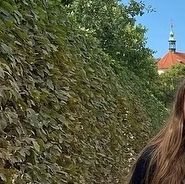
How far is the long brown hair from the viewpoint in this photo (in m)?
2.24

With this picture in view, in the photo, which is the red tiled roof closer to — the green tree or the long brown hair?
the green tree

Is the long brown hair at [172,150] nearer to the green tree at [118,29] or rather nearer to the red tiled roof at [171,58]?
the green tree at [118,29]

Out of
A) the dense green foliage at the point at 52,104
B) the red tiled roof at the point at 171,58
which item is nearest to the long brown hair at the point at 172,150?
the dense green foliage at the point at 52,104

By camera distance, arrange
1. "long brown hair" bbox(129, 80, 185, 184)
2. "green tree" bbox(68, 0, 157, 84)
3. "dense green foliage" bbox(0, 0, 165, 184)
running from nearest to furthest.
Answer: "long brown hair" bbox(129, 80, 185, 184), "dense green foliage" bbox(0, 0, 165, 184), "green tree" bbox(68, 0, 157, 84)

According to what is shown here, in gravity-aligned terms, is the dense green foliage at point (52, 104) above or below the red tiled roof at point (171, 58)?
below

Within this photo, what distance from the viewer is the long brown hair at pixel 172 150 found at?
2.24m

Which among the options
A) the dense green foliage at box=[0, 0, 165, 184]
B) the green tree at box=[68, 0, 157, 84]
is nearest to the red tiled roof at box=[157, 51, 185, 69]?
the green tree at box=[68, 0, 157, 84]

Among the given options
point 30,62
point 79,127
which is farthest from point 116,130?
point 30,62

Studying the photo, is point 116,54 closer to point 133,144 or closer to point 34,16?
point 133,144

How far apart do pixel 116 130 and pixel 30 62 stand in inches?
Result: 127

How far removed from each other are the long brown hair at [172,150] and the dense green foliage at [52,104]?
822mm

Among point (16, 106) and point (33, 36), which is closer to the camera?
point (16, 106)

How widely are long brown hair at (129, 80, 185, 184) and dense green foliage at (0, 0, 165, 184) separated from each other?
822mm

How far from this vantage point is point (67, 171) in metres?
4.14
